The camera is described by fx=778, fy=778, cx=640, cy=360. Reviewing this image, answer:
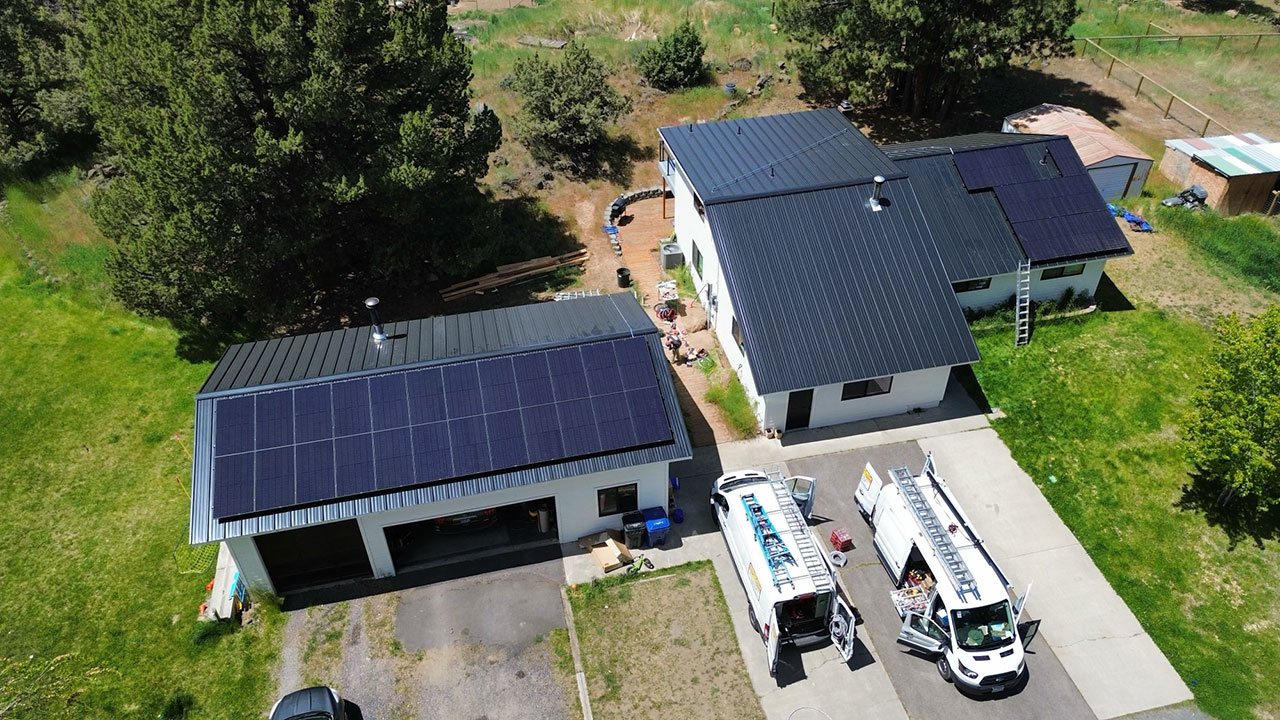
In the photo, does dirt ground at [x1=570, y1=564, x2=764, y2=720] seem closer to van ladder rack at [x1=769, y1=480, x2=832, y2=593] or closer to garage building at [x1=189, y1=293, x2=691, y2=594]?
garage building at [x1=189, y1=293, x2=691, y2=594]

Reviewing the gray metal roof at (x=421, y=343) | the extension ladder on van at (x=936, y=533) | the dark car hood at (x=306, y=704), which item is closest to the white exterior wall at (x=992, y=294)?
the extension ladder on van at (x=936, y=533)

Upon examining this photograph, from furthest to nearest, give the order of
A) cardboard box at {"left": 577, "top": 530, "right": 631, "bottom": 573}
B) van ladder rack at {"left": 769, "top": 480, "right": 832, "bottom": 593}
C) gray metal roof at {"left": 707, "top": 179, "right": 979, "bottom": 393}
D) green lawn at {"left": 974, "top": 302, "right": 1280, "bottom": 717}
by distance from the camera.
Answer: gray metal roof at {"left": 707, "top": 179, "right": 979, "bottom": 393} → cardboard box at {"left": 577, "top": 530, "right": 631, "bottom": 573} → green lawn at {"left": 974, "top": 302, "right": 1280, "bottom": 717} → van ladder rack at {"left": 769, "top": 480, "right": 832, "bottom": 593}

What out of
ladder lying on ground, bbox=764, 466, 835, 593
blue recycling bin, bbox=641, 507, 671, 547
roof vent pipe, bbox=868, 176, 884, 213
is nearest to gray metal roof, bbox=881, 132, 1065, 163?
roof vent pipe, bbox=868, 176, 884, 213

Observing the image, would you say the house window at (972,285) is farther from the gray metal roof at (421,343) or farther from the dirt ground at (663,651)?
the dirt ground at (663,651)

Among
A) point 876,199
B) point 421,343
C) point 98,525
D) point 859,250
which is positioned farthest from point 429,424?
point 876,199

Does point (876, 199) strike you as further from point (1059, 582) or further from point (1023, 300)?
point (1059, 582)

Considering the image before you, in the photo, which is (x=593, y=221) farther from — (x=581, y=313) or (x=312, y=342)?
(x=312, y=342)

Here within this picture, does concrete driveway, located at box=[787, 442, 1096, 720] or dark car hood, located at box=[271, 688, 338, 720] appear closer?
dark car hood, located at box=[271, 688, 338, 720]
